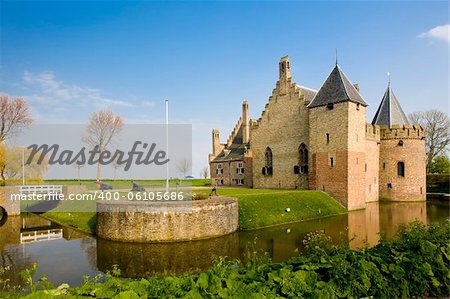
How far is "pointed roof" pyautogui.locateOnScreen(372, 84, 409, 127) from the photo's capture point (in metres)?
34.8

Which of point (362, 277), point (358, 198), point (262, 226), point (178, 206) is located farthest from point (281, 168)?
point (362, 277)

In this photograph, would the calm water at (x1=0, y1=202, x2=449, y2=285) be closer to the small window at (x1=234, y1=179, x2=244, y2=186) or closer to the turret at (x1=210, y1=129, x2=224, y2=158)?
the small window at (x1=234, y1=179, x2=244, y2=186)

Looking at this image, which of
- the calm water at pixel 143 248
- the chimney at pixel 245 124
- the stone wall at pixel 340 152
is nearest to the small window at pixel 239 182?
the chimney at pixel 245 124

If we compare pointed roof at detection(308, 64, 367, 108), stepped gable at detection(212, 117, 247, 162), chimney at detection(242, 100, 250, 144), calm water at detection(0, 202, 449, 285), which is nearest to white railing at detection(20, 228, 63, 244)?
calm water at detection(0, 202, 449, 285)

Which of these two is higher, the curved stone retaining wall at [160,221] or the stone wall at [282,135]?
the stone wall at [282,135]

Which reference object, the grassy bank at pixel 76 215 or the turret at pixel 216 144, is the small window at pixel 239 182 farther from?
the grassy bank at pixel 76 215

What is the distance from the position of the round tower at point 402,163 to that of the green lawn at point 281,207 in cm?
1059

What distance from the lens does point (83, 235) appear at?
19281mm

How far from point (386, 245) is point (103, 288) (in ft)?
20.6

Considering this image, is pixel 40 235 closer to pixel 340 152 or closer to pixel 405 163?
pixel 340 152

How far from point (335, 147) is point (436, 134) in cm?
3372

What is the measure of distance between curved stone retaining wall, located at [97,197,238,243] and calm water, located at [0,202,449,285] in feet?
1.83

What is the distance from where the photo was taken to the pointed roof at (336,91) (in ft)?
88.9

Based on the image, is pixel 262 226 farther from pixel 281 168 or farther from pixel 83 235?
pixel 281 168
